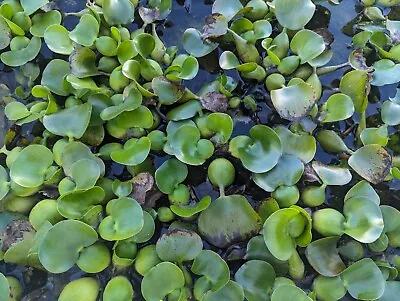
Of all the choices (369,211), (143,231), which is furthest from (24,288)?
(369,211)

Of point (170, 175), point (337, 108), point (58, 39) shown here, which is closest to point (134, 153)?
point (170, 175)

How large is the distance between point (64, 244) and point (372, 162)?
2.65 feet

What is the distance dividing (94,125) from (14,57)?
367mm

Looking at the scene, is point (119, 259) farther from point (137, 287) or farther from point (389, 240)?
point (389, 240)

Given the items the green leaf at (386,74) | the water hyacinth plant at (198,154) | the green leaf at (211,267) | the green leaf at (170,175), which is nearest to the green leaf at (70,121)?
the water hyacinth plant at (198,154)

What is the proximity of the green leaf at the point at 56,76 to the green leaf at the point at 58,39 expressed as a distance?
34 millimetres

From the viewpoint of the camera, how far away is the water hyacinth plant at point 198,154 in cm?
118

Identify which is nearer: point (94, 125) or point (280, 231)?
point (280, 231)

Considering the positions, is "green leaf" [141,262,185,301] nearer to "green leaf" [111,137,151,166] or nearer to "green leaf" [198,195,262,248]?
"green leaf" [198,195,262,248]

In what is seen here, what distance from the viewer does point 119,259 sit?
119 centimetres

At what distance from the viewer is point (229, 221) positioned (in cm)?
122

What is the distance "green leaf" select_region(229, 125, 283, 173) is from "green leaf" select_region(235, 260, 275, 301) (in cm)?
24

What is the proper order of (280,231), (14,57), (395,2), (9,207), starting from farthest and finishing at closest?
(395,2) < (14,57) < (9,207) < (280,231)

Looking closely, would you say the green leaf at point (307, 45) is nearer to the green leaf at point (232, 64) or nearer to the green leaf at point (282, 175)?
the green leaf at point (232, 64)
